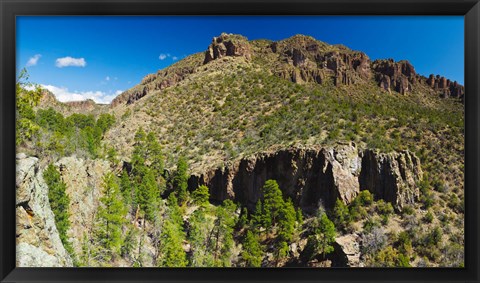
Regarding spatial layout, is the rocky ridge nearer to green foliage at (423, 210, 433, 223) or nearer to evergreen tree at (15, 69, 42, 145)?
green foliage at (423, 210, 433, 223)

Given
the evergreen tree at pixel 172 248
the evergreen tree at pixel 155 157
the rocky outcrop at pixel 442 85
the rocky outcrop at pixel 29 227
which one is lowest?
the evergreen tree at pixel 172 248

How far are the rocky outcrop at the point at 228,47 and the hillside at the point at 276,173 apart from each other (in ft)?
17.1

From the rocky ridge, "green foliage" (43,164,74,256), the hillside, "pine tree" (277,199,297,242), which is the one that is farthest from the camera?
the rocky ridge

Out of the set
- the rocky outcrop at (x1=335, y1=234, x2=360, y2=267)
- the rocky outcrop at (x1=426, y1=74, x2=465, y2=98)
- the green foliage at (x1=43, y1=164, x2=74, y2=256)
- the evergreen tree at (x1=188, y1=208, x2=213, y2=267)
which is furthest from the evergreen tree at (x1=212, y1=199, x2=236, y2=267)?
the rocky outcrop at (x1=426, y1=74, x2=465, y2=98)

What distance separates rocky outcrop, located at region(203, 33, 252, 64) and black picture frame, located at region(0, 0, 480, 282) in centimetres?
1683

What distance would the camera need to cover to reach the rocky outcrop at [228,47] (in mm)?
18656

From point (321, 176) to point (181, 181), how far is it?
4415 mm

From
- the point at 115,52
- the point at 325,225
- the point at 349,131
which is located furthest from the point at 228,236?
the point at 115,52

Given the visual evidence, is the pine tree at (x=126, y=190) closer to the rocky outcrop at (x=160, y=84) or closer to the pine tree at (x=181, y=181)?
Answer: the pine tree at (x=181, y=181)

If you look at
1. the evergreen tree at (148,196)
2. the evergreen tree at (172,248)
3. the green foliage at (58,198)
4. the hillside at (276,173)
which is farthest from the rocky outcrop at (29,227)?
the evergreen tree at (148,196)

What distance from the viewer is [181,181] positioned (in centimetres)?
971

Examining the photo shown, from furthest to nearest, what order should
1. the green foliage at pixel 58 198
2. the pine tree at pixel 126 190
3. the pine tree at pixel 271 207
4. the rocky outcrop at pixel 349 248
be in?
the pine tree at pixel 271 207, the pine tree at pixel 126 190, the rocky outcrop at pixel 349 248, the green foliage at pixel 58 198

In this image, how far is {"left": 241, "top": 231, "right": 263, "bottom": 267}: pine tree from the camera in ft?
25.3

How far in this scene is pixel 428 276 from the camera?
7.08ft
